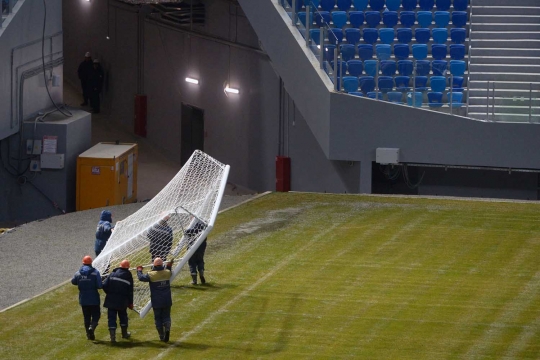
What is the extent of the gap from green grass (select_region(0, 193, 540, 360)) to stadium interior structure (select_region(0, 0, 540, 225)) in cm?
241

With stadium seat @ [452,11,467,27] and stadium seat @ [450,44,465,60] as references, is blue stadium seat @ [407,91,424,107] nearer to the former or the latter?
stadium seat @ [450,44,465,60]

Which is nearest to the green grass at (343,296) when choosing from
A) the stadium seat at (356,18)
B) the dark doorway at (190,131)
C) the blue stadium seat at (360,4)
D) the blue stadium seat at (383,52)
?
the blue stadium seat at (383,52)

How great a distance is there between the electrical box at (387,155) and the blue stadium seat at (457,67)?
8.49ft

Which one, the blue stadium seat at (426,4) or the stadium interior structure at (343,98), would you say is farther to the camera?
the blue stadium seat at (426,4)

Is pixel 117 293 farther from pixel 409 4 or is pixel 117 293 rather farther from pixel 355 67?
pixel 409 4

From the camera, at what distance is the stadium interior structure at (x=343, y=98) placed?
77.2ft

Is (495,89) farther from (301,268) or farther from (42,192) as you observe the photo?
(42,192)

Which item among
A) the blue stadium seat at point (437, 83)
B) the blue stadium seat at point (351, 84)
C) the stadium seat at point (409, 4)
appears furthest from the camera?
the stadium seat at point (409, 4)

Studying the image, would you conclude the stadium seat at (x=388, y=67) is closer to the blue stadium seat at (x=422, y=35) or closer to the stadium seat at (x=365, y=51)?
the stadium seat at (x=365, y=51)

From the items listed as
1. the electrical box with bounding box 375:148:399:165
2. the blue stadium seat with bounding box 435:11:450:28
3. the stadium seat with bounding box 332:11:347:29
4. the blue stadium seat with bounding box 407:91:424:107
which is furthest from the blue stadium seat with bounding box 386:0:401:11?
the electrical box with bounding box 375:148:399:165

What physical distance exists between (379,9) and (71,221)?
942 centimetres

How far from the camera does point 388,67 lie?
24328 millimetres

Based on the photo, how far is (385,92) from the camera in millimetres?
23766

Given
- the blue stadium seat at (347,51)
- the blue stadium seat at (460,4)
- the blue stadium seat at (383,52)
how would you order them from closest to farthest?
1. the blue stadium seat at (383,52)
2. the blue stadium seat at (347,51)
3. the blue stadium seat at (460,4)
